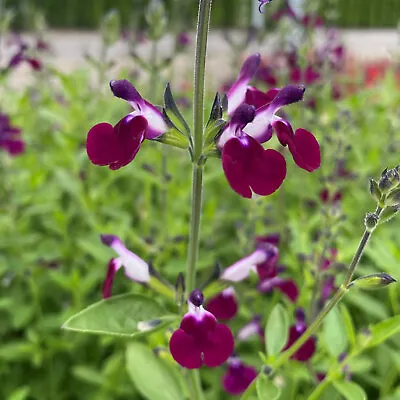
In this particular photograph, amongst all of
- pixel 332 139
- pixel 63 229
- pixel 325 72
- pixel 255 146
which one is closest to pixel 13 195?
pixel 63 229

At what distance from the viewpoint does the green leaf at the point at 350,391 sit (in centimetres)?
139

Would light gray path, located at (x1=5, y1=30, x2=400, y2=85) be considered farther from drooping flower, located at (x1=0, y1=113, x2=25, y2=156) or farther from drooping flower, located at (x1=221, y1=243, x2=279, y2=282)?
drooping flower, located at (x1=221, y1=243, x2=279, y2=282)

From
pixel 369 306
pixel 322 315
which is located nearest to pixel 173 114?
pixel 322 315

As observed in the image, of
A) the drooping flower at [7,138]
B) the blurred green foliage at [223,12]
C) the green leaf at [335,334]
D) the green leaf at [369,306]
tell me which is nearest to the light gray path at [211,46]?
the blurred green foliage at [223,12]

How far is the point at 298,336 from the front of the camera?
1647 mm

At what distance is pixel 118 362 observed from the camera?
210 cm

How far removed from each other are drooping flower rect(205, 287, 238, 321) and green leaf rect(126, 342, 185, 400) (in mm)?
211

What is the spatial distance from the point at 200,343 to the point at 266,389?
24cm

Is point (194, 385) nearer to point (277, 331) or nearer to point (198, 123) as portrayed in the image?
point (277, 331)

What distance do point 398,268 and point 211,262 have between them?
2.26 ft

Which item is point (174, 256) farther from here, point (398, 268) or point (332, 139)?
point (398, 268)

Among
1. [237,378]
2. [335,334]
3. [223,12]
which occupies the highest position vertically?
[223,12]

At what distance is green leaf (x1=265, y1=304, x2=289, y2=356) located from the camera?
1.42 meters

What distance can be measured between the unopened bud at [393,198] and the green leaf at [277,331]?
442mm
